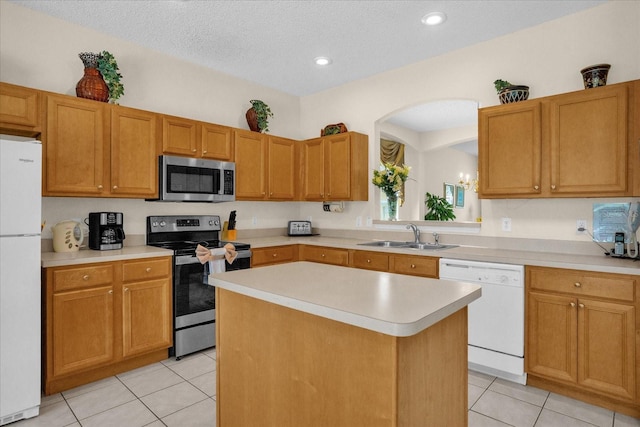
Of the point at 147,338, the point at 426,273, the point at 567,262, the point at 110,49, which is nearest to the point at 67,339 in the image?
the point at 147,338

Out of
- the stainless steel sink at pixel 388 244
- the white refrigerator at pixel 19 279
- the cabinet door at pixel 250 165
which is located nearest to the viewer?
the white refrigerator at pixel 19 279

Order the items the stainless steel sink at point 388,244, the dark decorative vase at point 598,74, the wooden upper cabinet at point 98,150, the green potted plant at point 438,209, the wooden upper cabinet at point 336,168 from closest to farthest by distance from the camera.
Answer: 1. the dark decorative vase at point 598,74
2. the wooden upper cabinet at point 98,150
3. the stainless steel sink at point 388,244
4. the wooden upper cabinet at point 336,168
5. the green potted plant at point 438,209

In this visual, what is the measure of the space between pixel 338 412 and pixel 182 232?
2.89 metres

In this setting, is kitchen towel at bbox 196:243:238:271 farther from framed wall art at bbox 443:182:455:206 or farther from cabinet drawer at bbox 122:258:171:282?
framed wall art at bbox 443:182:455:206

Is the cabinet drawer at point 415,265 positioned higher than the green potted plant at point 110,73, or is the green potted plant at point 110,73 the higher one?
the green potted plant at point 110,73

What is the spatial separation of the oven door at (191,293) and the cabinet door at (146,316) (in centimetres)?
8

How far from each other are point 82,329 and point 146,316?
1.48ft

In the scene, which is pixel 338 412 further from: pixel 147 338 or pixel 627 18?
pixel 627 18

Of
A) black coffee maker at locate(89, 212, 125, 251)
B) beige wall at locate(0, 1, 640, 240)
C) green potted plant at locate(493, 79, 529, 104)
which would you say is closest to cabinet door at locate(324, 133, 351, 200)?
beige wall at locate(0, 1, 640, 240)

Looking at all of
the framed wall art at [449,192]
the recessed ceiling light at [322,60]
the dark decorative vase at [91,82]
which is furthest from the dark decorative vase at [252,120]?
the framed wall art at [449,192]

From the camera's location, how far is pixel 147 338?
2932 millimetres

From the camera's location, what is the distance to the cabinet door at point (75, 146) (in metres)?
2.68

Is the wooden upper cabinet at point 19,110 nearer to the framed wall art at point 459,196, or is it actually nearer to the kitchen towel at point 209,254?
the kitchen towel at point 209,254

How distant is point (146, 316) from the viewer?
9.61 feet
